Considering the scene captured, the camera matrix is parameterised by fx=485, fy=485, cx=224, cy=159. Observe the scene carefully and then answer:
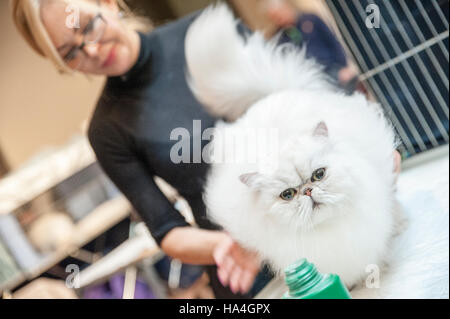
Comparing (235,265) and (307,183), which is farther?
(235,265)

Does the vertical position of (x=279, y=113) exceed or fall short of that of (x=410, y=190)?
it exceeds it

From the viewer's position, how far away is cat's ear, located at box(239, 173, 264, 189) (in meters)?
0.63

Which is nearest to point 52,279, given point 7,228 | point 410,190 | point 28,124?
point 7,228

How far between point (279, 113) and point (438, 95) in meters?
0.30

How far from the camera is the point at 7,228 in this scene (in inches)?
29.0

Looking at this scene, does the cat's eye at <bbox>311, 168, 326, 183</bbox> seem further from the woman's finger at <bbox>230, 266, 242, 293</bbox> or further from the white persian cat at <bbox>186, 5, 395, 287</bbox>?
the woman's finger at <bbox>230, 266, 242, 293</bbox>

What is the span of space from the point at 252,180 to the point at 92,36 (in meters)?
0.29

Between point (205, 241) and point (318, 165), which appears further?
point (205, 241)

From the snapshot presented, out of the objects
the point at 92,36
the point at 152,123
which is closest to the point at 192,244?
the point at 152,123

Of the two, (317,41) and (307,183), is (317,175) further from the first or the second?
(317,41)

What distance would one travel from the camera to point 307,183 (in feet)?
2.03

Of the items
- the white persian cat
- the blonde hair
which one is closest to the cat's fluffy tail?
the white persian cat
